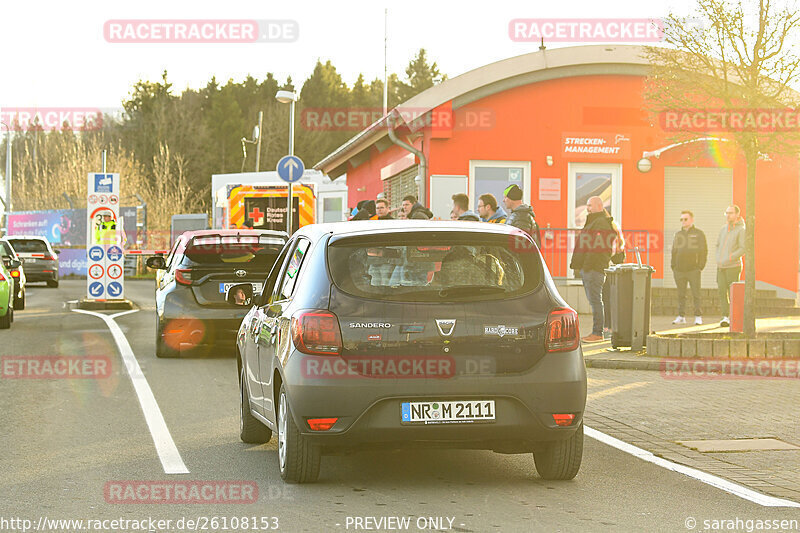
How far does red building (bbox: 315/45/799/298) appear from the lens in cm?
2364

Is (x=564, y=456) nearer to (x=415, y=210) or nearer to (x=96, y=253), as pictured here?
(x=415, y=210)

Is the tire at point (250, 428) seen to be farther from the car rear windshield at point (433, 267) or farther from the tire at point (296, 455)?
the car rear windshield at point (433, 267)

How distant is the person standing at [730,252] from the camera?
18609 millimetres

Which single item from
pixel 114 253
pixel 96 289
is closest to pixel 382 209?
pixel 114 253

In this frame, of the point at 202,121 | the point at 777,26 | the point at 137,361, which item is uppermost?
the point at 202,121

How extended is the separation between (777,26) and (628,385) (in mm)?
5901

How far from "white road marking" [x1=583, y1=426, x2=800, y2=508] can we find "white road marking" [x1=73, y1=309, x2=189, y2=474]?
2.97m

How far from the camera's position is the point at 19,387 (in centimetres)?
1162

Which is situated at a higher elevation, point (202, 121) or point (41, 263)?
point (202, 121)

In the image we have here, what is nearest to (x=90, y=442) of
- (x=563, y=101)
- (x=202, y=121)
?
(x=563, y=101)

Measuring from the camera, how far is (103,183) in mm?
24812

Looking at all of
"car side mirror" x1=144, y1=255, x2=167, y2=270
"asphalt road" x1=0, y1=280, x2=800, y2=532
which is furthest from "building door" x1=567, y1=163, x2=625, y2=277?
"asphalt road" x1=0, y1=280, x2=800, y2=532

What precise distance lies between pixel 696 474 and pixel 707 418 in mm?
2536

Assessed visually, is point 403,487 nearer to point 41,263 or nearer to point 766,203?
point 766,203
